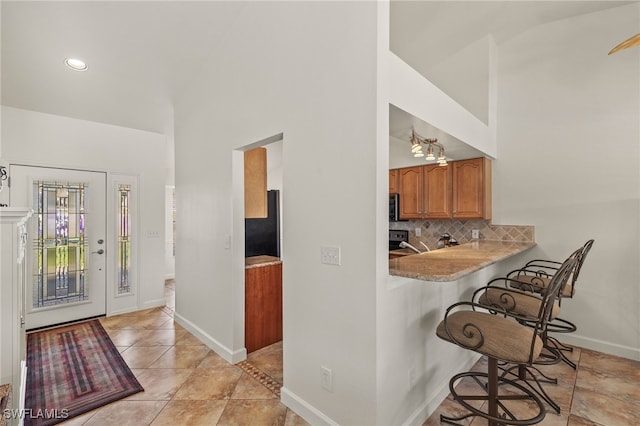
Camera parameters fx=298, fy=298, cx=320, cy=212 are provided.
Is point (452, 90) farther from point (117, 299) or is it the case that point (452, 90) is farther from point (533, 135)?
point (117, 299)


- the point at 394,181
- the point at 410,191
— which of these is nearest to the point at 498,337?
the point at 410,191

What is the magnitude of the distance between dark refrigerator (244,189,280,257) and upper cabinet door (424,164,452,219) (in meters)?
2.70

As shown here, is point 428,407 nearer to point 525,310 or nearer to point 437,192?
point 525,310

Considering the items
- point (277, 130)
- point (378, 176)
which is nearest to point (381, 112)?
point (378, 176)

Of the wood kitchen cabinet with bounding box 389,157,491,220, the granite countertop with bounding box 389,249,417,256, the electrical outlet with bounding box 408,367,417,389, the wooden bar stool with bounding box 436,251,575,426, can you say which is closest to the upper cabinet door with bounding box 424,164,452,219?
the wood kitchen cabinet with bounding box 389,157,491,220

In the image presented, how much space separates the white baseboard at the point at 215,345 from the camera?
2846mm

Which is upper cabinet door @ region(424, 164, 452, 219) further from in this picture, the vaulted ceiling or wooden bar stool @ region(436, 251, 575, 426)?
wooden bar stool @ region(436, 251, 575, 426)

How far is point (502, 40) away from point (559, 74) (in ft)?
2.49

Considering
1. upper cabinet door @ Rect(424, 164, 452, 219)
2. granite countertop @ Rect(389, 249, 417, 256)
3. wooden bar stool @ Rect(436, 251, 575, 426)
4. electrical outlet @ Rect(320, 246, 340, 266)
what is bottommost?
wooden bar stool @ Rect(436, 251, 575, 426)

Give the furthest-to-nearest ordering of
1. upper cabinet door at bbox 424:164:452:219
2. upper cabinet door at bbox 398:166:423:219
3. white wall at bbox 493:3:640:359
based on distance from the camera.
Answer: upper cabinet door at bbox 398:166:423:219 < upper cabinet door at bbox 424:164:452:219 < white wall at bbox 493:3:640:359

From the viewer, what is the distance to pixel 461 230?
13.3 feet

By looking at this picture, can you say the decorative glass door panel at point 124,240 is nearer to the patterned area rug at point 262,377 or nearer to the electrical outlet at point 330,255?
the patterned area rug at point 262,377

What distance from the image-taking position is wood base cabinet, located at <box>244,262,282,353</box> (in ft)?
9.94

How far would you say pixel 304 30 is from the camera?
6.96 feet
